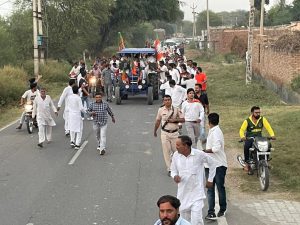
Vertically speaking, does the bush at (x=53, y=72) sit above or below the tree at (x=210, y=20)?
below

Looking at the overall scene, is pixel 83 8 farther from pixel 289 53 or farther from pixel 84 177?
pixel 84 177

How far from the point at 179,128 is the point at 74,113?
12.2 ft

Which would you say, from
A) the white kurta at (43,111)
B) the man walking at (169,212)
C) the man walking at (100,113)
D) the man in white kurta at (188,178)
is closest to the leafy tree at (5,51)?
the white kurta at (43,111)

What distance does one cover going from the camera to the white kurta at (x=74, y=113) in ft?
43.2

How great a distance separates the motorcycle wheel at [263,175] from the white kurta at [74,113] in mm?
5297

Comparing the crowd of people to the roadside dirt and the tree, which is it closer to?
the roadside dirt

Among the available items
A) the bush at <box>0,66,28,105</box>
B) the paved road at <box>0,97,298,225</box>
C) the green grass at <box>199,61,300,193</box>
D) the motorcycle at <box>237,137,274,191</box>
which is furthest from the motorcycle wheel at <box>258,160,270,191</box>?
the bush at <box>0,66,28,105</box>

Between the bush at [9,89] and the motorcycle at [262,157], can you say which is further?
the bush at [9,89]

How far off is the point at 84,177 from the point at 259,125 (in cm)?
360

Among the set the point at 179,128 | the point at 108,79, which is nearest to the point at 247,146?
the point at 179,128

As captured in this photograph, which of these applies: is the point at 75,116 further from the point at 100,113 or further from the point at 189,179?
the point at 189,179

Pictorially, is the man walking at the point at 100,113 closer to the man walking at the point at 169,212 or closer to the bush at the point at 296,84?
the man walking at the point at 169,212

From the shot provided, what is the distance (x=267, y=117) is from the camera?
1655cm

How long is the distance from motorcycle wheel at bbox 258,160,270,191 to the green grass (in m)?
0.29
